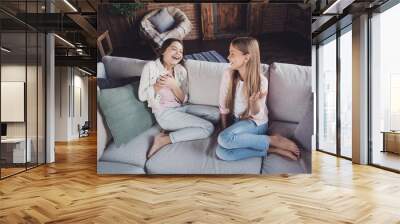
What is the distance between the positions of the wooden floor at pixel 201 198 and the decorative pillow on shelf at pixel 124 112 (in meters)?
0.78

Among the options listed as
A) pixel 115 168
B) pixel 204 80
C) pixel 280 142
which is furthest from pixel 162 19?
pixel 280 142

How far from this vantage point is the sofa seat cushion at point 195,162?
618 cm

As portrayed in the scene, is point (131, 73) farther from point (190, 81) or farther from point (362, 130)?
point (362, 130)

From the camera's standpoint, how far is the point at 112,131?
6207mm

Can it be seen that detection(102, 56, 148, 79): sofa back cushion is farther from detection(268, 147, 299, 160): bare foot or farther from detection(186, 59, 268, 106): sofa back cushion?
detection(268, 147, 299, 160): bare foot

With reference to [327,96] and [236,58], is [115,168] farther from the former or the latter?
[327,96]

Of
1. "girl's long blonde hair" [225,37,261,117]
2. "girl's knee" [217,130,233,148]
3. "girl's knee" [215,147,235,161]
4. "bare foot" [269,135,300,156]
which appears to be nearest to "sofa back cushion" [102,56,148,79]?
"girl's long blonde hair" [225,37,261,117]

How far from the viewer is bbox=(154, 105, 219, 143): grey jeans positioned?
20.2 feet

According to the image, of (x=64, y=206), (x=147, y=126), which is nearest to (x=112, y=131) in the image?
(x=147, y=126)

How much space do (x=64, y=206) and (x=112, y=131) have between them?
2.03 meters

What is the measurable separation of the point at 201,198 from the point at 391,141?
4907 mm

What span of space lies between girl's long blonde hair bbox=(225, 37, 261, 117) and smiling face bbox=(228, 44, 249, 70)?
5 cm

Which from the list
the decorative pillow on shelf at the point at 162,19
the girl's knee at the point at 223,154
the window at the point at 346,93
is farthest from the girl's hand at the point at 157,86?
the window at the point at 346,93

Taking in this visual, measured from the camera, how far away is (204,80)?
623 centimetres
